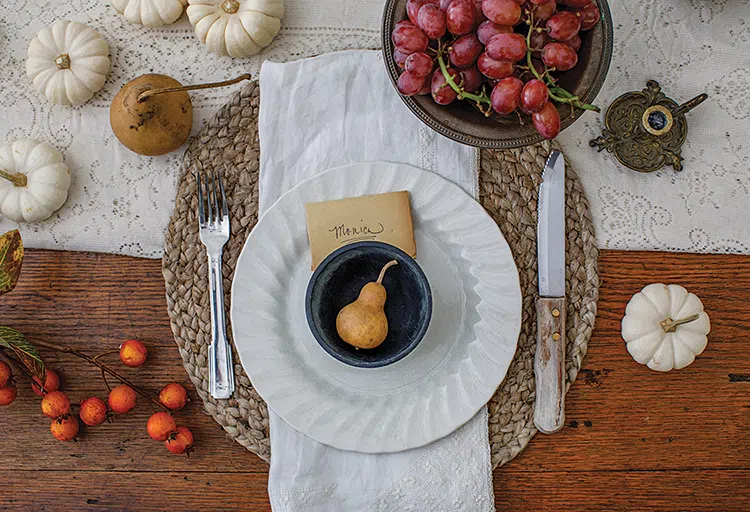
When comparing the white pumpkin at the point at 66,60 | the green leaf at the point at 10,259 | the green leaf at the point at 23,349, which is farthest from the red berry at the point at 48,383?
the white pumpkin at the point at 66,60

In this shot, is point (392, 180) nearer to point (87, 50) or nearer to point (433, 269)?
point (433, 269)

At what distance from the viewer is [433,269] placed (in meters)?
0.84

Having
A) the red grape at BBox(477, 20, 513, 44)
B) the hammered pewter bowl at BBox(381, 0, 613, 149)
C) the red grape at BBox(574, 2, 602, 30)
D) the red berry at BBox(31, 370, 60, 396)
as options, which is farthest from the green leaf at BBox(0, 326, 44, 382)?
the red grape at BBox(574, 2, 602, 30)

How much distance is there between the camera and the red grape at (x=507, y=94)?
664mm

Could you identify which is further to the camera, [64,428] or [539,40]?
[64,428]

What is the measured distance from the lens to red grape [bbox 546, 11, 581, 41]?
655 millimetres

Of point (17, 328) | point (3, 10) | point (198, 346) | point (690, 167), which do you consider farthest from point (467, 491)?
point (3, 10)

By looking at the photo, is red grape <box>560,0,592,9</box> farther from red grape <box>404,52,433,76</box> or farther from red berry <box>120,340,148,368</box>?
red berry <box>120,340,148,368</box>

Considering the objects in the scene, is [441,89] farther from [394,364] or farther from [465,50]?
[394,364]

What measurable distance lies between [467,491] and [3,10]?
96cm

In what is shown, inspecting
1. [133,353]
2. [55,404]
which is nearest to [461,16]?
[133,353]

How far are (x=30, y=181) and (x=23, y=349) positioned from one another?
229mm

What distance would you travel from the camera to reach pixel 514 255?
2.81 feet

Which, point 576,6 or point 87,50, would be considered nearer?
point 576,6
